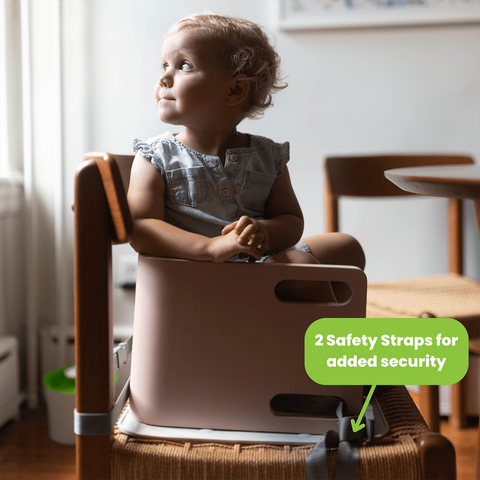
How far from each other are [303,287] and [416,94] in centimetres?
112

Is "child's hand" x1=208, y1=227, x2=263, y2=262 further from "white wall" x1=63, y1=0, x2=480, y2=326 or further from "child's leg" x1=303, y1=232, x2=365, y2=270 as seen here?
"white wall" x1=63, y1=0, x2=480, y2=326

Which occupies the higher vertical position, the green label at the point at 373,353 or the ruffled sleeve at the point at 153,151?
the ruffled sleeve at the point at 153,151

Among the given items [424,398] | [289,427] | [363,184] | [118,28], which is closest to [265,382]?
[289,427]

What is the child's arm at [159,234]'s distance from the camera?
0.53 meters

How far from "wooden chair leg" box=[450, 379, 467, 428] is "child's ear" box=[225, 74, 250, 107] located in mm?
1139

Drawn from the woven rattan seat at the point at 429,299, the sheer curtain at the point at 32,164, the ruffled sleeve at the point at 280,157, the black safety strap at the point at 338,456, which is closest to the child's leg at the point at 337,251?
the ruffled sleeve at the point at 280,157

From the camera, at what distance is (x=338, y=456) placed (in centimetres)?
52

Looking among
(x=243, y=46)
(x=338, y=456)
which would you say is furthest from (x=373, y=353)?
(x=243, y=46)

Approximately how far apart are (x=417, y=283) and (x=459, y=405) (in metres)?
0.41

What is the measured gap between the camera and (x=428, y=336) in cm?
56

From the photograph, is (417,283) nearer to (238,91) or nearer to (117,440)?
(238,91)

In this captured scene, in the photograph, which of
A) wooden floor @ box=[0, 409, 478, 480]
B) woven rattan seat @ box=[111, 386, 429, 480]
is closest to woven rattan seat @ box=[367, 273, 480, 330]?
wooden floor @ box=[0, 409, 478, 480]

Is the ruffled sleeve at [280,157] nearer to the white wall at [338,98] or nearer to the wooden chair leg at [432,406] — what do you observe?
the wooden chair leg at [432,406]

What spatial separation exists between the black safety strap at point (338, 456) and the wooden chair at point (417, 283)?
548 mm
